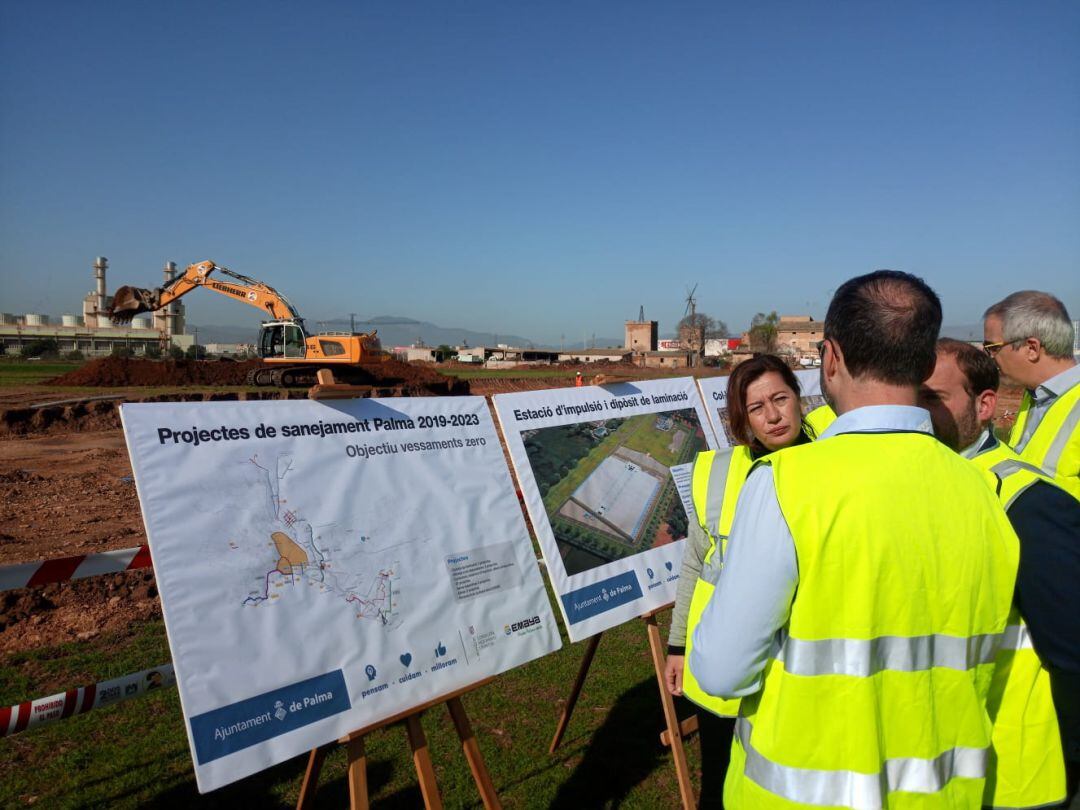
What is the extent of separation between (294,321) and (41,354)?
43.3 meters

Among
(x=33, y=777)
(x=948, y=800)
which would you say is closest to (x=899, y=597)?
(x=948, y=800)

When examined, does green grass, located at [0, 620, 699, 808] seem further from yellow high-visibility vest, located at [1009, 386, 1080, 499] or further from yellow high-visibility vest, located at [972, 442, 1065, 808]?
yellow high-visibility vest, located at [1009, 386, 1080, 499]

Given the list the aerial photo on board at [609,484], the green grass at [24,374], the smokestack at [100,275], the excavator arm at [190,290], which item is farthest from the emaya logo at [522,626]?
the smokestack at [100,275]

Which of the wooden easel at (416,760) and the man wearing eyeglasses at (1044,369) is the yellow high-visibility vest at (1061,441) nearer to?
the man wearing eyeglasses at (1044,369)

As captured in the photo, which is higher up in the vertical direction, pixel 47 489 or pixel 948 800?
pixel 948 800

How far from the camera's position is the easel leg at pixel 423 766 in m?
2.40

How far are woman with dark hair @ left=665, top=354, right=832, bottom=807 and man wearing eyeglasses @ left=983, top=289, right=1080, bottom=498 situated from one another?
98 centimetres

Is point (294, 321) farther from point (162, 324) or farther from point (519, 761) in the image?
point (162, 324)

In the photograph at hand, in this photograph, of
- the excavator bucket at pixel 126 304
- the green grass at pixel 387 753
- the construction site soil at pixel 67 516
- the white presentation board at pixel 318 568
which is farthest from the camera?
the excavator bucket at pixel 126 304

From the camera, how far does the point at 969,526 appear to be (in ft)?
5.00

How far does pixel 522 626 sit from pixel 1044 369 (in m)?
2.74

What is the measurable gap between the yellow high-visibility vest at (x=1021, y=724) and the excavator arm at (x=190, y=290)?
22.7 meters

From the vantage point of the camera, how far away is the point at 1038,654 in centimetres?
176

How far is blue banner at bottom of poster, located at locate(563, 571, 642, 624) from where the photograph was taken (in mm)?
3168
